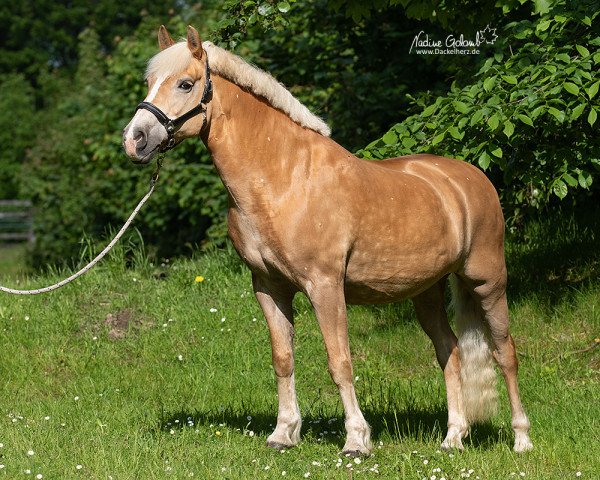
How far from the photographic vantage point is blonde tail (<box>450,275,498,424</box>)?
5.84 m

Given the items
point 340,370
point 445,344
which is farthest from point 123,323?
point 340,370

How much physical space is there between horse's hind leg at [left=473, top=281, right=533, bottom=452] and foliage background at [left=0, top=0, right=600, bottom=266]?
1035 mm

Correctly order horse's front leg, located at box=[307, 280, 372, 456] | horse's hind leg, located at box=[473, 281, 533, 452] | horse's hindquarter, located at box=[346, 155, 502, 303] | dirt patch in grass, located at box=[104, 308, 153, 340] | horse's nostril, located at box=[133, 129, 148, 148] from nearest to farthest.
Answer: horse's nostril, located at box=[133, 129, 148, 148] → horse's front leg, located at box=[307, 280, 372, 456] → horse's hindquarter, located at box=[346, 155, 502, 303] → horse's hind leg, located at box=[473, 281, 533, 452] → dirt patch in grass, located at box=[104, 308, 153, 340]

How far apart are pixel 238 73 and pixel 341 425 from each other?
2.32 metres

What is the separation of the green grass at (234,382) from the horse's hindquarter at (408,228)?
95cm

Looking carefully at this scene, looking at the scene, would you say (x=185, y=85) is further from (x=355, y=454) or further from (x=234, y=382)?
(x=234, y=382)

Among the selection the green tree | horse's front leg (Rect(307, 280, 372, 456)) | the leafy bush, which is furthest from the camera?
the green tree

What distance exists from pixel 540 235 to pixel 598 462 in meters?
4.02

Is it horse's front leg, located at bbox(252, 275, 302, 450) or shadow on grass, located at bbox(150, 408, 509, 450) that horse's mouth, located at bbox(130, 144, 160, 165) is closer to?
horse's front leg, located at bbox(252, 275, 302, 450)

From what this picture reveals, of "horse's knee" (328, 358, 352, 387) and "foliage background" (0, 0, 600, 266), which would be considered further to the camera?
"foliage background" (0, 0, 600, 266)

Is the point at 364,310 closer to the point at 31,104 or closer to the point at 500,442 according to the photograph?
the point at 500,442

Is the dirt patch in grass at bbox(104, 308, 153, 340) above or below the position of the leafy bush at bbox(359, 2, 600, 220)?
below

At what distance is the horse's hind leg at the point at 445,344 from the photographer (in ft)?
19.1

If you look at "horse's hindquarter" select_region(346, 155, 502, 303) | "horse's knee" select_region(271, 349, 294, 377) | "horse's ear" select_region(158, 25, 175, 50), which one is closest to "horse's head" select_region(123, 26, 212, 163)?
"horse's ear" select_region(158, 25, 175, 50)
